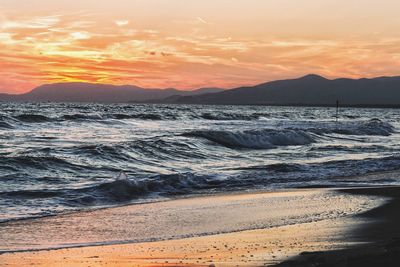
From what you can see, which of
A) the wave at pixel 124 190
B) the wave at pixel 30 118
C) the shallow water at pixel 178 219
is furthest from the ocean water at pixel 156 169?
the wave at pixel 30 118

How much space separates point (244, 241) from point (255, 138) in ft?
74.8

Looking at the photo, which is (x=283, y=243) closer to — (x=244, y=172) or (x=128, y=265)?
(x=128, y=265)

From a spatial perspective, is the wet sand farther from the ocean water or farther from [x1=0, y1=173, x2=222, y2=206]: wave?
[x1=0, y1=173, x2=222, y2=206]: wave

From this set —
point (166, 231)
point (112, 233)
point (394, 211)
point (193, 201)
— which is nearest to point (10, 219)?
point (112, 233)

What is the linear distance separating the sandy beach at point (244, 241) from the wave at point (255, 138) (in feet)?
55.2

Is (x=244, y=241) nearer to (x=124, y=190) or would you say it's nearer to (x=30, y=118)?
(x=124, y=190)

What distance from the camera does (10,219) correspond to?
30.7ft

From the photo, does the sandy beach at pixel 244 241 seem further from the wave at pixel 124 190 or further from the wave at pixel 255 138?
the wave at pixel 255 138

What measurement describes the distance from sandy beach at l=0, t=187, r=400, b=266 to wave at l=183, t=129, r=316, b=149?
16.8 meters

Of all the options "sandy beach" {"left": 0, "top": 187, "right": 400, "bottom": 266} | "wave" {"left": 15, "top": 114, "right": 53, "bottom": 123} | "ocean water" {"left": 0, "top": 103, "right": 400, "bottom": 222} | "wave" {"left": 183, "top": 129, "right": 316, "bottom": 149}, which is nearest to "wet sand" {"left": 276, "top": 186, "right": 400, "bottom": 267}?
"sandy beach" {"left": 0, "top": 187, "right": 400, "bottom": 266}

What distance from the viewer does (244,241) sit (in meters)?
7.52

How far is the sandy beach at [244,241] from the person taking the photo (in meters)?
6.36

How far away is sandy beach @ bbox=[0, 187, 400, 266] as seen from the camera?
6.36m

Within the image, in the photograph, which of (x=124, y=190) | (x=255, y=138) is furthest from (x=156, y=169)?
(x=255, y=138)
